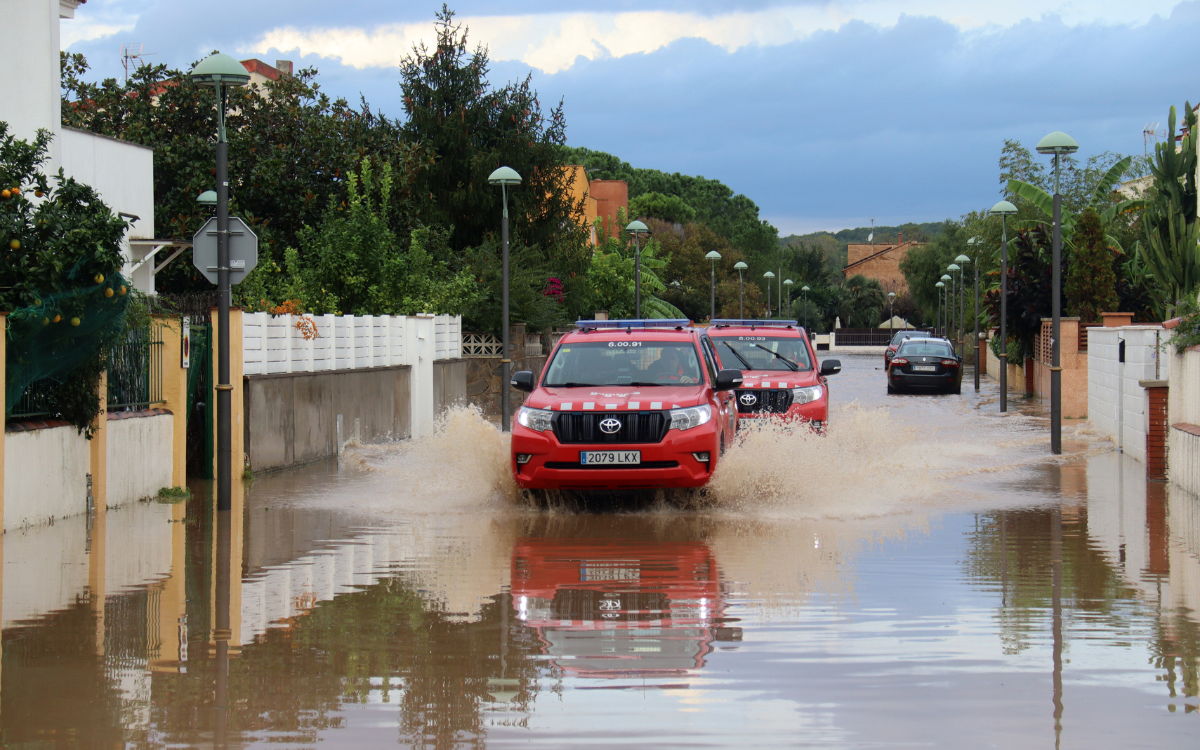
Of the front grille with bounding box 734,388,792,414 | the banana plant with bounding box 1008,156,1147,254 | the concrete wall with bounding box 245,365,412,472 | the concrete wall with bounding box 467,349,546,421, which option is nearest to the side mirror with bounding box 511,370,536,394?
the front grille with bounding box 734,388,792,414

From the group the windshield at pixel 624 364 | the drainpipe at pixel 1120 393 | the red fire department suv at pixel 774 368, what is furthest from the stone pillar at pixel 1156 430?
the windshield at pixel 624 364

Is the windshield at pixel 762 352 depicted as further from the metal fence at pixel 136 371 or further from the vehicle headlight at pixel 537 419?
the metal fence at pixel 136 371

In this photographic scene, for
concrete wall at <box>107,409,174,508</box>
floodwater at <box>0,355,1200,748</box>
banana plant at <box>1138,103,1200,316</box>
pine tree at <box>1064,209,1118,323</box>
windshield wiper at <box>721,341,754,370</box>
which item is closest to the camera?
floodwater at <box>0,355,1200,748</box>

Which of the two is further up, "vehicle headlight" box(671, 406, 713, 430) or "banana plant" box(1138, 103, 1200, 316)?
"banana plant" box(1138, 103, 1200, 316)

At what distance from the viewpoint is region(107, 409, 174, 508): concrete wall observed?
42.0ft

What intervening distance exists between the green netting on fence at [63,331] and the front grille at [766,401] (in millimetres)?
7821

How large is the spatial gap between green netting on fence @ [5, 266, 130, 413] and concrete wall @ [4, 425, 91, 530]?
1.32 feet

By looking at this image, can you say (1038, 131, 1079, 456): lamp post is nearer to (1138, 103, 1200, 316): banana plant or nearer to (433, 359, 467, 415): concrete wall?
(1138, 103, 1200, 316): banana plant

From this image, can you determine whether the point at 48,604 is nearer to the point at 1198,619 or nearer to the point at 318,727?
the point at 318,727

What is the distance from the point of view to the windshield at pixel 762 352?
18.2 meters

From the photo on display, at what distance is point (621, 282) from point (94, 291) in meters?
41.7

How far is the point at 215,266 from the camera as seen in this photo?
43.0ft

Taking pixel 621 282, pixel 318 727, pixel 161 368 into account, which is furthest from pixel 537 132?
pixel 318 727

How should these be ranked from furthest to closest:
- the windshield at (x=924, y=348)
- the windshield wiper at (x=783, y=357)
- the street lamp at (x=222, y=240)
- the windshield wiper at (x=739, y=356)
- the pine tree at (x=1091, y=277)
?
the windshield at (x=924, y=348) < the pine tree at (x=1091, y=277) < the windshield wiper at (x=739, y=356) < the windshield wiper at (x=783, y=357) < the street lamp at (x=222, y=240)
